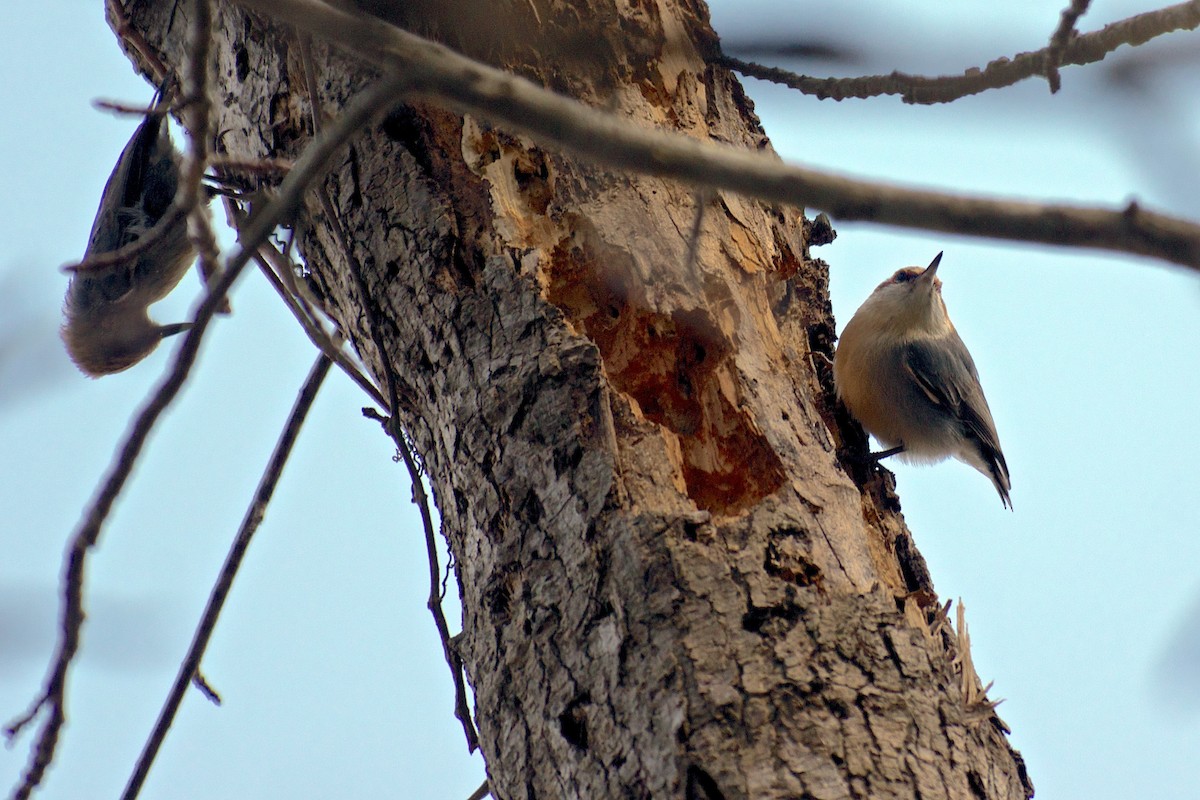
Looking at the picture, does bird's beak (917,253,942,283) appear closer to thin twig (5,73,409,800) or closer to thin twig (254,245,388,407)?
thin twig (254,245,388,407)

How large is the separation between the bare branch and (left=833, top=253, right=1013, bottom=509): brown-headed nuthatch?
163 cm

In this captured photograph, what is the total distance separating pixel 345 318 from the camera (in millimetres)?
2807

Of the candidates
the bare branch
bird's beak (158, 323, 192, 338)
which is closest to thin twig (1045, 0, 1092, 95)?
the bare branch

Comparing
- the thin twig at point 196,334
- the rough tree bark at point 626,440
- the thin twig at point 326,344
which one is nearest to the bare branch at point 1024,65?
the rough tree bark at point 626,440

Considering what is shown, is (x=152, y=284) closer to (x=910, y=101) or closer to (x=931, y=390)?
(x=931, y=390)

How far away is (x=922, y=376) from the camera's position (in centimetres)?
445

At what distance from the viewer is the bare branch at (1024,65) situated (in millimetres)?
1823

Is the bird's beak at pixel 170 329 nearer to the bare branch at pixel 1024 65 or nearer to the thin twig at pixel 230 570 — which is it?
the thin twig at pixel 230 570

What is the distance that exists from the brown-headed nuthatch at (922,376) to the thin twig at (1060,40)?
2.14 metres

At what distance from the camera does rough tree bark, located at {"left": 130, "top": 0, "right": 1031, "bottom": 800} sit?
193cm

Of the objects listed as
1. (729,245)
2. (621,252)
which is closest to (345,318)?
(621,252)

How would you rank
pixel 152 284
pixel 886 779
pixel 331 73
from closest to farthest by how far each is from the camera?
pixel 886 779 < pixel 331 73 < pixel 152 284

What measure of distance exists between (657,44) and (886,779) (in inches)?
68.4

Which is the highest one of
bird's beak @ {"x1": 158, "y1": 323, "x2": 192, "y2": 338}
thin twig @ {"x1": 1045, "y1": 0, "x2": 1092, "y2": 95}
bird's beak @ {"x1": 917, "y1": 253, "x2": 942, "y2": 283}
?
bird's beak @ {"x1": 158, "y1": 323, "x2": 192, "y2": 338}
